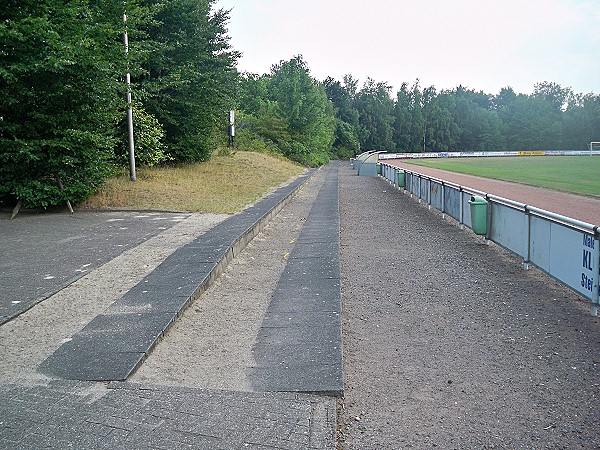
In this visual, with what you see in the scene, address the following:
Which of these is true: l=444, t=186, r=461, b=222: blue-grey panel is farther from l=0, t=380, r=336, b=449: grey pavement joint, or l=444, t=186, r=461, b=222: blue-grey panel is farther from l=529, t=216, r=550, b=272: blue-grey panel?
l=0, t=380, r=336, b=449: grey pavement joint

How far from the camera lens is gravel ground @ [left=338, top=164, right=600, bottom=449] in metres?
4.40

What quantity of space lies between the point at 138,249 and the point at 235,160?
30.8m

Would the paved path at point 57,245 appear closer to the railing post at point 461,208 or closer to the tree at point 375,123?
the railing post at point 461,208

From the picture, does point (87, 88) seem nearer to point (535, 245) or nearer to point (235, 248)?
point (235, 248)

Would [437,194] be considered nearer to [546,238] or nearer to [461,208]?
[461,208]

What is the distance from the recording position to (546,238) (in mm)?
8828

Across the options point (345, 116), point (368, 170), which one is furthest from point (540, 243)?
point (345, 116)

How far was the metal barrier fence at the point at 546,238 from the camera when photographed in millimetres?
7229

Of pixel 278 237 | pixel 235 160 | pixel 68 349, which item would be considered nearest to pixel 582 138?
pixel 235 160

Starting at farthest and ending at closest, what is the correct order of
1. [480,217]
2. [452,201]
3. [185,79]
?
[185,79]
[452,201]
[480,217]

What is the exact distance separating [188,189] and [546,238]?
17404mm

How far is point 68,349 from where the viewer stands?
592cm

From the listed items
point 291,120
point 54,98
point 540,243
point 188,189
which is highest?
point 291,120

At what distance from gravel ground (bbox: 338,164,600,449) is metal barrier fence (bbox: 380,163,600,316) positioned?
1.07ft
